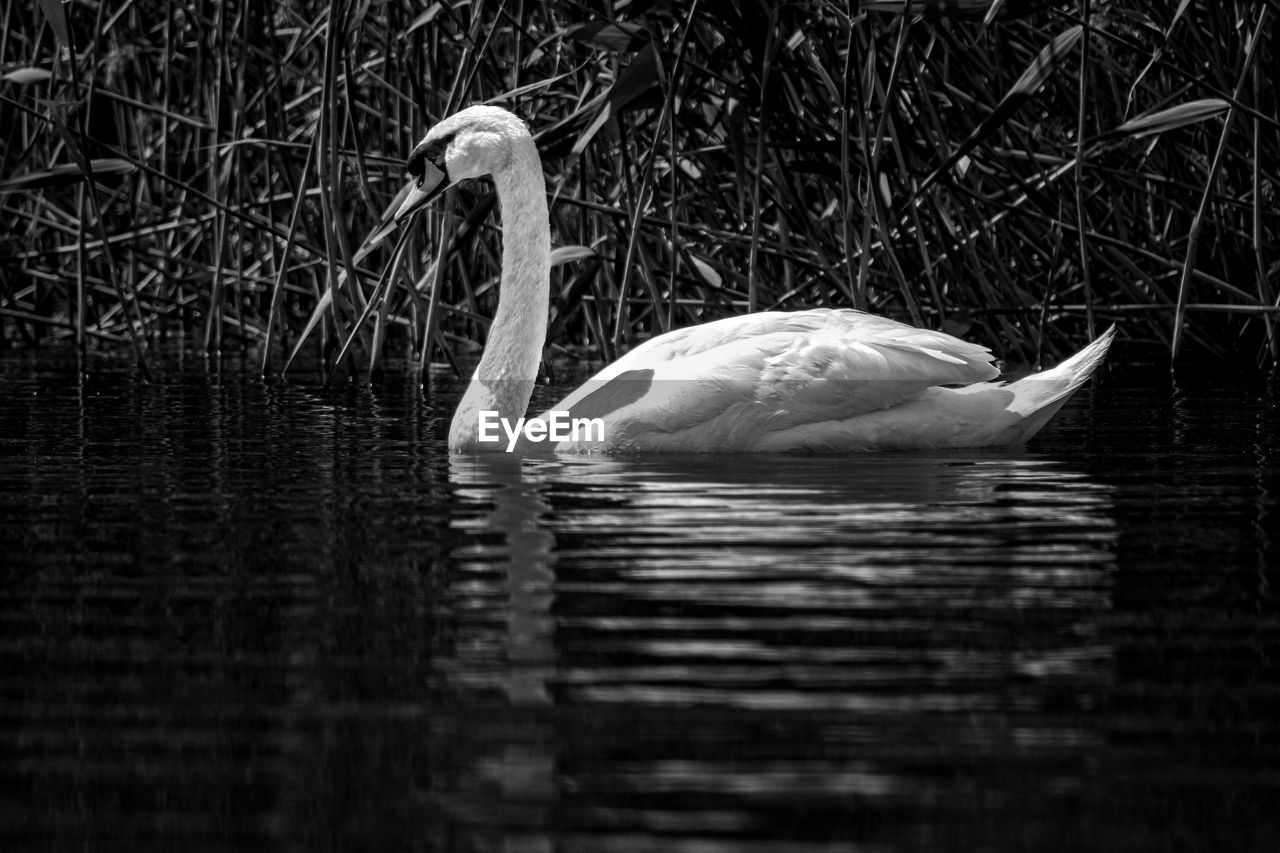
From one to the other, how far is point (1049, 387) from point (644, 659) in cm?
345

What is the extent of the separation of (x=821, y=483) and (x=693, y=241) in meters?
4.81

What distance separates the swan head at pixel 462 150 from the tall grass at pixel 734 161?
59cm

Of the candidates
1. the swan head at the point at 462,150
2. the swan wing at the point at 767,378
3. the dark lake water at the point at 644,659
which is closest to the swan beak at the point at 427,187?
the swan head at the point at 462,150

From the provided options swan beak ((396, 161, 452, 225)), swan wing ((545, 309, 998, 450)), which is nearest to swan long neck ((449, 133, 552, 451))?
swan beak ((396, 161, 452, 225))

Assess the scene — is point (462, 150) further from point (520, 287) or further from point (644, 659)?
point (644, 659)

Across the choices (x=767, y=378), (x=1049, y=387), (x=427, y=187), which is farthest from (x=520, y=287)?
(x=1049, y=387)

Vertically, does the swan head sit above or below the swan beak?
above

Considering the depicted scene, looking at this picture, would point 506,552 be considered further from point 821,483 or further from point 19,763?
point 19,763

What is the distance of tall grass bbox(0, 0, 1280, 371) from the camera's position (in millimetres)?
7730

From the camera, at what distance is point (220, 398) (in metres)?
8.62

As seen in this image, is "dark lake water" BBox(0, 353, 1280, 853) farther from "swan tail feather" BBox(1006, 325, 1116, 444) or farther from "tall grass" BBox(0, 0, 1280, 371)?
"tall grass" BBox(0, 0, 1280, 371)

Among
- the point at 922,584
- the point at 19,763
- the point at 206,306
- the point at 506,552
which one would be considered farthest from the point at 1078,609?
the point at 206,306

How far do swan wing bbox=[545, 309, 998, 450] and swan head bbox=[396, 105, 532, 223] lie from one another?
0.93m

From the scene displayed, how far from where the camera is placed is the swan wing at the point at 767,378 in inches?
246
